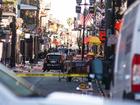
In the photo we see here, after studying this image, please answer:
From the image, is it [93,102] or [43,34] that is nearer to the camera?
[93,102]

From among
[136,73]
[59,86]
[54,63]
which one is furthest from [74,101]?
[54,63]

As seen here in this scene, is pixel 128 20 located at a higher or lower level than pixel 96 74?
higher

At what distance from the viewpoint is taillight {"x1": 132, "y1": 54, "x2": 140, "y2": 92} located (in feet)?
29.3

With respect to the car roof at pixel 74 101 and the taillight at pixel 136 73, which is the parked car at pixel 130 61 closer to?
the taillight at pixel 136 73

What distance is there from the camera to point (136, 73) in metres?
8.98

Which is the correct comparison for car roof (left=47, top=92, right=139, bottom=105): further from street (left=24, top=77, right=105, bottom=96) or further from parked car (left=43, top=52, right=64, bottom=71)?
parked car (left=43, top=52, right=64, bottom=71)

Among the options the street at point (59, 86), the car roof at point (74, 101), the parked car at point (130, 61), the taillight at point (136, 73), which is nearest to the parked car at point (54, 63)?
the street at point (59, 86)

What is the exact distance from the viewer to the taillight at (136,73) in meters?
8.93

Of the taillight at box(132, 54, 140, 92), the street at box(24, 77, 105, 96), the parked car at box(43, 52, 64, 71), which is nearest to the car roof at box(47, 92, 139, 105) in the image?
the taillight at box(132, 54, 140, 92)

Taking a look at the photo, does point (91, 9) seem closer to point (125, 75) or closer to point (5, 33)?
point (5, 33)

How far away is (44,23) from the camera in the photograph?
132375mm

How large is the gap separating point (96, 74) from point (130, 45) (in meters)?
0.74

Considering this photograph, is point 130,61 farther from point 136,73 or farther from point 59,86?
point 59,86

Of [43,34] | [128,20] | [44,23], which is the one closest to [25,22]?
[43,34]
